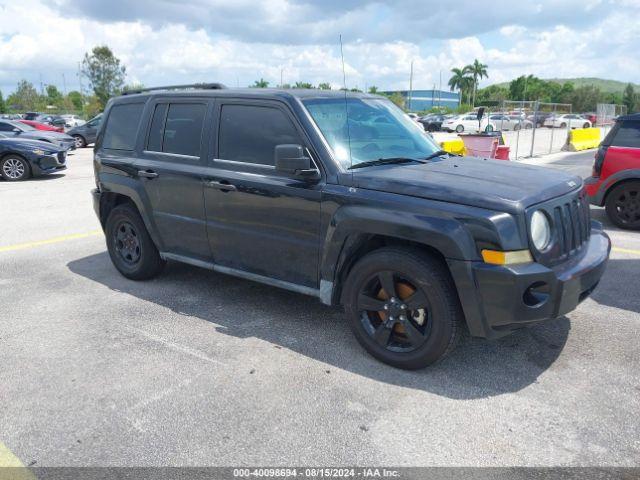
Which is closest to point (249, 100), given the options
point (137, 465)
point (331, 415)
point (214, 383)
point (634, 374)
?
point (214, 383)

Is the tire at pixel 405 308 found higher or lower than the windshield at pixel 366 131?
lower

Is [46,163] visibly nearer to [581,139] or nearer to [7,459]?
[7,459]

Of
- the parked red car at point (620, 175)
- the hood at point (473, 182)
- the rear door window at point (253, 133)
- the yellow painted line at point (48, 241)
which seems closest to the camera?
the hood at point (473, 182)

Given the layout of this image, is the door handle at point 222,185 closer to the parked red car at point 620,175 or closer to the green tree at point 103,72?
the parked red car at point 620,175

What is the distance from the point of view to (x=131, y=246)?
5.48m

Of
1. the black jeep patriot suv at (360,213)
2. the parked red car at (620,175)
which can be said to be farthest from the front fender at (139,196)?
the parked red car at (620,175)

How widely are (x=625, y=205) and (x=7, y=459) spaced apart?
8069 mm

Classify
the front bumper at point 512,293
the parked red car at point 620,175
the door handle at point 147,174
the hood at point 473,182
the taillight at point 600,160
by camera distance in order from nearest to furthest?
1. the front bumper at point 512,293
2. the hood at point 473,182
3. the door handle at point 147,174
4. the parked red car at point 620,175
5. the taillight at point 600,160

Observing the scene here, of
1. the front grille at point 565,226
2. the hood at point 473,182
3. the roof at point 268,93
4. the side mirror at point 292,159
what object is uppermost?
the roof at point 268,93

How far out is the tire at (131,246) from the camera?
207 inches

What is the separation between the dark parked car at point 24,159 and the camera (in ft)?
43.7

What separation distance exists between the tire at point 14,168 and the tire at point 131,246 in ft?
31.0

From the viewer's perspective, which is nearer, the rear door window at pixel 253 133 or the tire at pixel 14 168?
the rear door window at pixel 253 133

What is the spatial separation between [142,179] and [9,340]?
5.69ft
